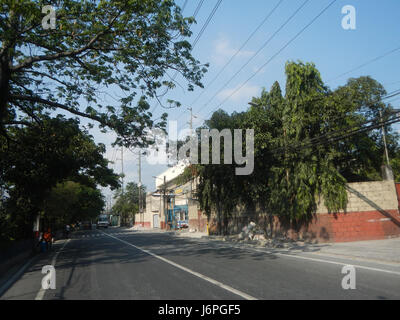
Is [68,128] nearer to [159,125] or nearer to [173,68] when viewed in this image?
[159,125]

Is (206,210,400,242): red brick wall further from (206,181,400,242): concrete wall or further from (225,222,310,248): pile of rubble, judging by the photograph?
(225,222,310,248): pile of rubble

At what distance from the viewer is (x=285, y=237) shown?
20.5 m

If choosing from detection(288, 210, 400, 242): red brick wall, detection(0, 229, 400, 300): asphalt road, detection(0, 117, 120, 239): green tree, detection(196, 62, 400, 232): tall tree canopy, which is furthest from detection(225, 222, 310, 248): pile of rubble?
detection(0, 117, 120, 239): green tree

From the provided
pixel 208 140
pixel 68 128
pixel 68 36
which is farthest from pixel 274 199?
pixel 68 36

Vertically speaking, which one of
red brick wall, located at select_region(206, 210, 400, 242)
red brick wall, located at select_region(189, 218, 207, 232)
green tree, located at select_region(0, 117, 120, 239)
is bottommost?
red brick wall, located at select_region(189, 218, 207, 232)

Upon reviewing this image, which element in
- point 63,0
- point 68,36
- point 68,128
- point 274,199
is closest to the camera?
point 63,0

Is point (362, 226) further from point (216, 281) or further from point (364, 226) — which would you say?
point (216, 281)

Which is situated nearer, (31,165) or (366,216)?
(31,165)

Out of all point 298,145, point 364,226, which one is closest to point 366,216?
point 364,226

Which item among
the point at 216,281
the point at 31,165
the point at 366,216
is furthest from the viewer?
the point at 366,216

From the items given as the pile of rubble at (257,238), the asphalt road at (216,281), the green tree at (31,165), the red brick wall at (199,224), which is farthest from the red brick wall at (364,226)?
the red brick wall at (199,224)

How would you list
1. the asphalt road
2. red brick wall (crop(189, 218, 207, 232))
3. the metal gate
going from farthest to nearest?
1. the metal gate
2. red brick wall (crop(189, 218, 207, 232))
3. the asphalt road
